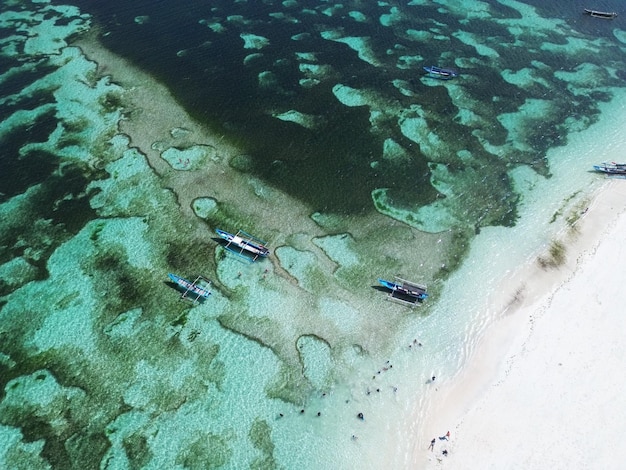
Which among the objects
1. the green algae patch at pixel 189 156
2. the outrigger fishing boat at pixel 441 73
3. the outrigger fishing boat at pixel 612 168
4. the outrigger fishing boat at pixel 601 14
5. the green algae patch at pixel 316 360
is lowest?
the green algae patch at pixel 316 360

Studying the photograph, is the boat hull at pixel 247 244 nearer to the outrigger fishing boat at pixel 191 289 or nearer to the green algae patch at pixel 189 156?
the outrigger fishing boat at pixel 191 289

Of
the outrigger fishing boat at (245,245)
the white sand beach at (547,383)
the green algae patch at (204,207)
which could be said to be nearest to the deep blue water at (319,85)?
the green algae patch at (204,207)

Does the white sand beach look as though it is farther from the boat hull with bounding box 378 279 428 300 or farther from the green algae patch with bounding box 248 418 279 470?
the green algae patch with bounding box 248 418 279 470

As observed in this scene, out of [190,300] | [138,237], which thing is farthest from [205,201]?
[190,300]

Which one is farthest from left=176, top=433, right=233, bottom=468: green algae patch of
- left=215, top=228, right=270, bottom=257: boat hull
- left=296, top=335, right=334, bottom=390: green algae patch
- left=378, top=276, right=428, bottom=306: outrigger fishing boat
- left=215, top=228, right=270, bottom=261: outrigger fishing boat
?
left=378, top=276, right=428, bottom=306: outrigger fishing boat

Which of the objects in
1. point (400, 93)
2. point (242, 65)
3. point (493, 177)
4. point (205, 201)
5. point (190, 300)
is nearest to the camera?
point (190, 300)

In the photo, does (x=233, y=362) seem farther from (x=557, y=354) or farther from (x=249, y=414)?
(x=557, y=354)
